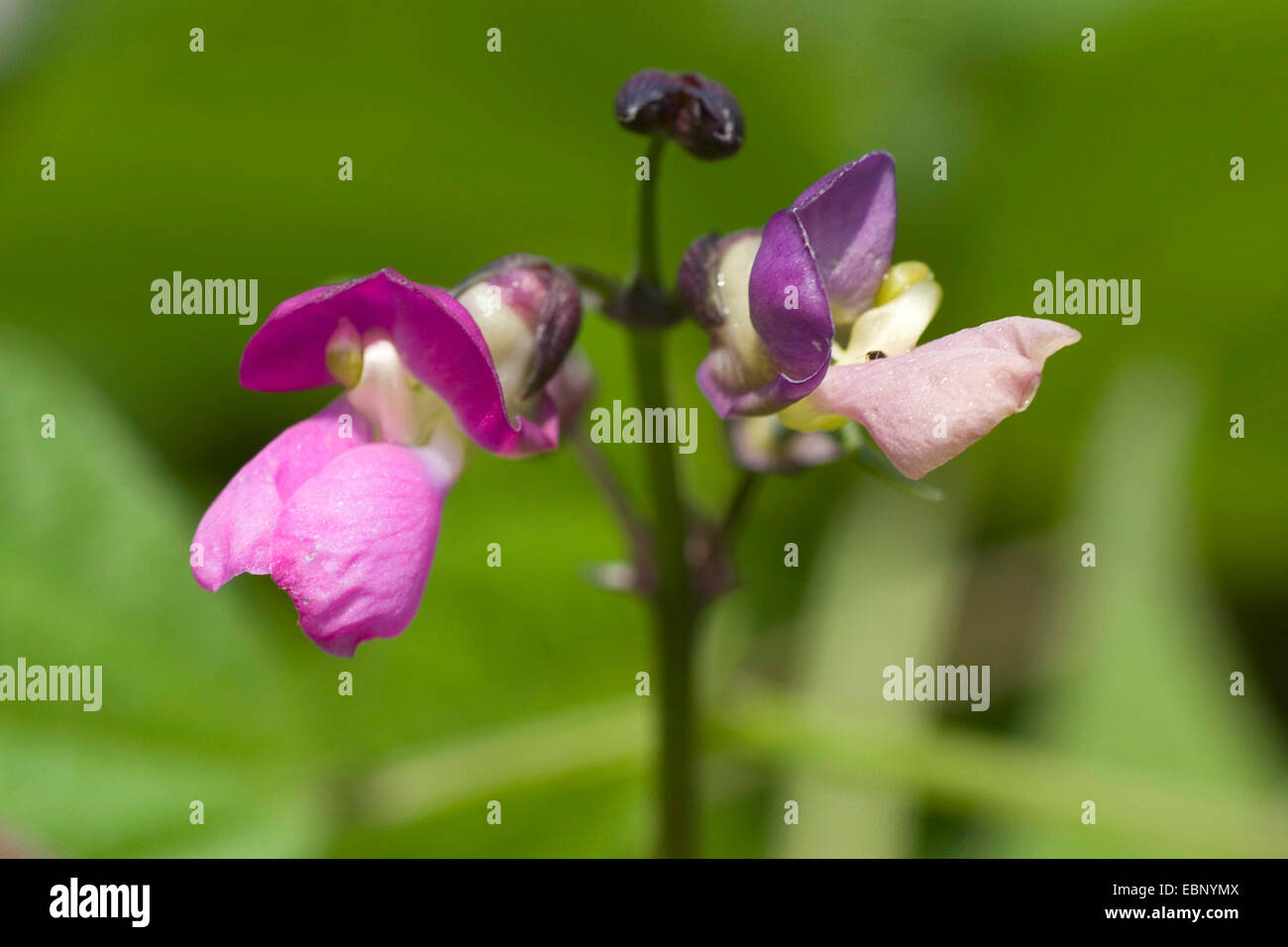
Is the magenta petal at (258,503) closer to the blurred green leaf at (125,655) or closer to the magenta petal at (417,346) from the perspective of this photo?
the magenta petal at (417,346)

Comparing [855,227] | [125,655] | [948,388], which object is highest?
[855,227]

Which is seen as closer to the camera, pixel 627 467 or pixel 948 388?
pixel 948 388

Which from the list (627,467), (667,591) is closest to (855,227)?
(667,591)

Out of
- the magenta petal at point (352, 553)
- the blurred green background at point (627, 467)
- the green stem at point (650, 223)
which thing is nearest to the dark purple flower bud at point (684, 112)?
the green stem at point (650, 223)

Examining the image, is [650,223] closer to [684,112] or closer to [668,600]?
[684,112]

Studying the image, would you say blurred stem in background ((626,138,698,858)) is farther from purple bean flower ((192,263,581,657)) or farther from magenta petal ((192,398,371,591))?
magenta petal ((192,398,371,591))

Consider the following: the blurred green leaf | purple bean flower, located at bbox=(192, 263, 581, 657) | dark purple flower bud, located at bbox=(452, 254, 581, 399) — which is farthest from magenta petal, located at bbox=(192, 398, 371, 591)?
the blurred green leaf

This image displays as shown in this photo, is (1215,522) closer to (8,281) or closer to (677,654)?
(677,654)

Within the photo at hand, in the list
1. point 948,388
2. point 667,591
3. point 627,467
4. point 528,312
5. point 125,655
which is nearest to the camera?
point 948,388
